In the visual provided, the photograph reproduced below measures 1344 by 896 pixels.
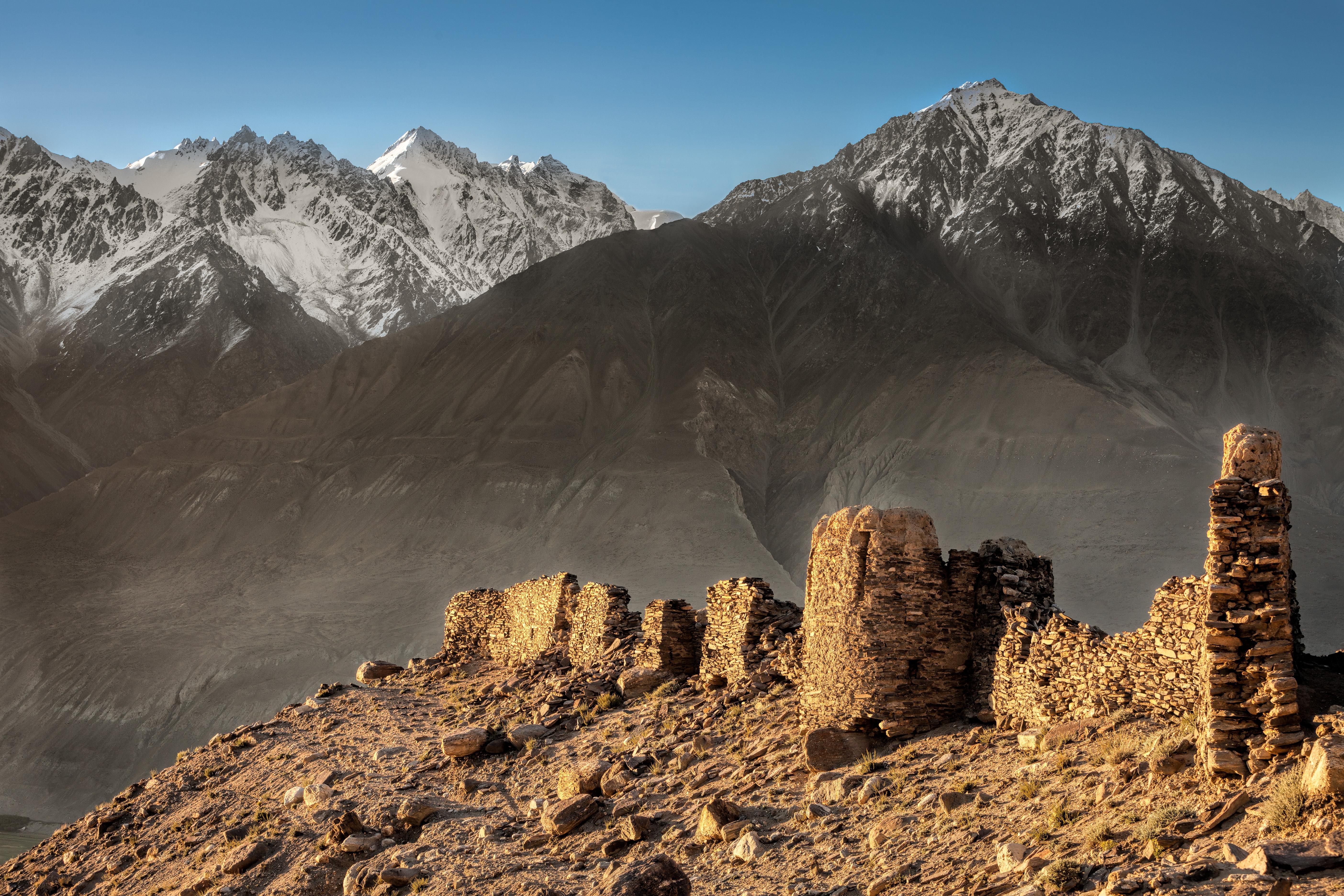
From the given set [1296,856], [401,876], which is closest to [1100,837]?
[1296,856]

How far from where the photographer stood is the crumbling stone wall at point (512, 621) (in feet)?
78.9

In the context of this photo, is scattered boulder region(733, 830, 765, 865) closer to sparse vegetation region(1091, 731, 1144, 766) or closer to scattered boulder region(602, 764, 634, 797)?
scattered boulder region(602, 764, 634, 797)

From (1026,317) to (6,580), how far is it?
8896 centimetres

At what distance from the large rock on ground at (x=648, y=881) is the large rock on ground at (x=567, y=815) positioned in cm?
296

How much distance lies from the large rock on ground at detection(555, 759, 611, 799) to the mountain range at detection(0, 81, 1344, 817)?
4727 centimetres

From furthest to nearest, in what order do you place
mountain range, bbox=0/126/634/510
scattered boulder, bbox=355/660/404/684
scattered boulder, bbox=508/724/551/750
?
mountain range, bbox=0/126/634/510, scattered boulder, bbox=355/660/404/684, scattered boulder, bbox=508/724/551/750

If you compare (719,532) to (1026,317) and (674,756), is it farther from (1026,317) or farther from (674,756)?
(674,756)

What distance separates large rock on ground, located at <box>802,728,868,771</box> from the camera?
13789 mm

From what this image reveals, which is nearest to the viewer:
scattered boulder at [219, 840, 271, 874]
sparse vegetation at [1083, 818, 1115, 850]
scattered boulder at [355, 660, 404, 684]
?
sparse vegetation at [1083, 818, 1115, 850]

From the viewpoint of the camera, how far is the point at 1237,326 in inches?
4333

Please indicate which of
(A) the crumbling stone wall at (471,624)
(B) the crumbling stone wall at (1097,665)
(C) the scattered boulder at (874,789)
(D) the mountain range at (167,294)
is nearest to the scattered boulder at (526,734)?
(C) the scattered boulder at (874,789)

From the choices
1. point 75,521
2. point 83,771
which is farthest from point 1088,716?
point 75,521

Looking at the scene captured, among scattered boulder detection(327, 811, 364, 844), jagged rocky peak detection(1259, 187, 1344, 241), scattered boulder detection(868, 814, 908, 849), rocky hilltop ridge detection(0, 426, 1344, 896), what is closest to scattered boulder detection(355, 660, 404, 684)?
rocky hilltop ridge detection(0, 426, 1344, 896)


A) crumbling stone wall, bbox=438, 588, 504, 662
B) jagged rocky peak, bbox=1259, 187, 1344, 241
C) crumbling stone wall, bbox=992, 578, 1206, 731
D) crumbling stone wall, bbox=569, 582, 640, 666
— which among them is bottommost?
crumbling stone wall, bbox=992, 578, 1206, 731
